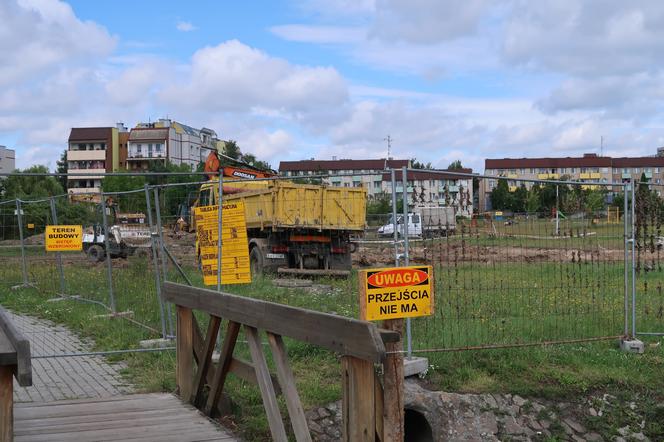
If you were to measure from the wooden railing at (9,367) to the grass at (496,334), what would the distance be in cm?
228

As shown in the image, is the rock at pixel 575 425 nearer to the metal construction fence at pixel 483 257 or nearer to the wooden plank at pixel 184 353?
the metal construction fence at pixel 483 257

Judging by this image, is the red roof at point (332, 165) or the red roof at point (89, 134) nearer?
the red roof at point (89, 134)

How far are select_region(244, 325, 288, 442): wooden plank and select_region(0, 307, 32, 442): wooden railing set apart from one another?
174 cm

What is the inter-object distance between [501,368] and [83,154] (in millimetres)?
113754

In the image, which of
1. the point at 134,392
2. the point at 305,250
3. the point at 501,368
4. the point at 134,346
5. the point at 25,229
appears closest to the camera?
the point at 134,392

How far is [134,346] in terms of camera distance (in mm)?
9820

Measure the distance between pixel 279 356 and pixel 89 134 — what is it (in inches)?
4607

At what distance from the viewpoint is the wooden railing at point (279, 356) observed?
4230mm

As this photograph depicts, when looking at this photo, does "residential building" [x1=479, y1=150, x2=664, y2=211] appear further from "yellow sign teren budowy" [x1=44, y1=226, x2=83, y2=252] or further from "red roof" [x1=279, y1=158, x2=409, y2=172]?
"yellow sign teren budowy" [x1=44, y1=226, x2=83, y2=252]

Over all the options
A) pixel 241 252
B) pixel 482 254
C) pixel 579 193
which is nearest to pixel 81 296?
pixel 241 252

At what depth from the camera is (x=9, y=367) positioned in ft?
14.3

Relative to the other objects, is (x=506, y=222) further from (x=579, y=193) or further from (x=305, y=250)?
(x=305, y=250)

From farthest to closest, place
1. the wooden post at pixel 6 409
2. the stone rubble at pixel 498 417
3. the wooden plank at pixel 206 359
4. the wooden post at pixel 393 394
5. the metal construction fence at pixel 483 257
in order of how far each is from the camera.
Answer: the metal construction fence at pixel 483 257 → the stone rubble at pixel 498 417 → the wooden plank at pixel 206 359 → the wooden post at pixel 6 409 → the wooden post at pixel 393 394

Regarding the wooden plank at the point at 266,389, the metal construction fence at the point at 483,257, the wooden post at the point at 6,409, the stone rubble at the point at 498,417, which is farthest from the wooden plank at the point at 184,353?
the wooden post at the point at 6,409
